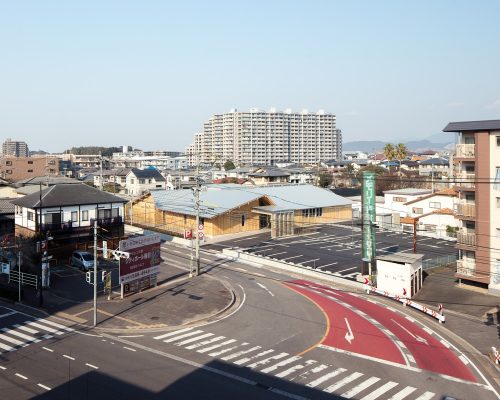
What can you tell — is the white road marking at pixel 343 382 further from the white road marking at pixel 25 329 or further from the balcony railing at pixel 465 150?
the balcony railing at pixel 465 150

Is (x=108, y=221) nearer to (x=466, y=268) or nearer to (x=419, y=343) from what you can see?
(x=419, y=343)

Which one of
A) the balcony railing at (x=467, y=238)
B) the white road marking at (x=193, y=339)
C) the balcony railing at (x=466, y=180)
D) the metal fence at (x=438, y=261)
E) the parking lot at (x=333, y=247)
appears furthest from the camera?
the parking lot at (x=333, y=247)

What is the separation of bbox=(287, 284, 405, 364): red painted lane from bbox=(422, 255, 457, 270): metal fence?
45.4ft

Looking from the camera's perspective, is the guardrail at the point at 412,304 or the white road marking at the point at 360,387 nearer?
the white road marking at the point at 360,387

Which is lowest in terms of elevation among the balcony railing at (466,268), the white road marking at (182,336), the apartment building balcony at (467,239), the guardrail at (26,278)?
the white road marking at (182,336)

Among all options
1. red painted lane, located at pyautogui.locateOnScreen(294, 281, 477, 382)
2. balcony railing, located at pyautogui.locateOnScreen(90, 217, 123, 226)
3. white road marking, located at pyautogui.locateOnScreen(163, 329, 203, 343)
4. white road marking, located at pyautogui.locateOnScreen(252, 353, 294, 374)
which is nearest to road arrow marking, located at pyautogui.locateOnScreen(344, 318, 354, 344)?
red painted lane, located at pyautogui.locateOnScreen(294, 281, 477, 382)

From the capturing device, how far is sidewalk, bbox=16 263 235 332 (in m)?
30.0

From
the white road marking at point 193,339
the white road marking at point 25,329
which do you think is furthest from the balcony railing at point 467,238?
the white road marking at point 25,329

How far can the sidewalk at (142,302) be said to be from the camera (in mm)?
29967

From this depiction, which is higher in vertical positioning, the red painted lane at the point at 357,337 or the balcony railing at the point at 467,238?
the balcony railing at the point at 467,238

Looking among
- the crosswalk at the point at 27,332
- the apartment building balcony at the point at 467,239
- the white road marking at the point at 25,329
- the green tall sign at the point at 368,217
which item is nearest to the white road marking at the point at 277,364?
the crosswalk at the point at 27,332

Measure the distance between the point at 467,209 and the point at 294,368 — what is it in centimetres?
2166

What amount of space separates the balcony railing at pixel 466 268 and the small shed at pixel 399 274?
10.4 ft

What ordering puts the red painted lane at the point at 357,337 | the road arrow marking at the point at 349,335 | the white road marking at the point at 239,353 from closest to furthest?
the white road marking at the point at 239,353 → the red painted lane at the point at 357,337 → the road arrow marking at the point at 349,335
